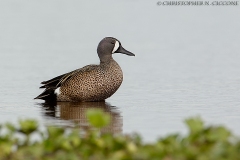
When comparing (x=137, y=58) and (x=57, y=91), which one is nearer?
(x=57, y=91)

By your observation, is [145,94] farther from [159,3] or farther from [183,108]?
[159,3]

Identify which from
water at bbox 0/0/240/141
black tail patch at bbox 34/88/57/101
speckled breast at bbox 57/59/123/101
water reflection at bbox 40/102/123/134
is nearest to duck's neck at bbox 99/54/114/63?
speckled breast at bbox 57/59/123/101

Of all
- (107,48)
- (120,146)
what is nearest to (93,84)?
(107,48)

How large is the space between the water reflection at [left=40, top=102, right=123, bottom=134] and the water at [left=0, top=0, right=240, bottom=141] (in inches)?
0.6

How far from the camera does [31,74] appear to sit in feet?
46.4

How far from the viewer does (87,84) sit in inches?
462

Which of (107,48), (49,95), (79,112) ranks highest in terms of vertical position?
(107,48)

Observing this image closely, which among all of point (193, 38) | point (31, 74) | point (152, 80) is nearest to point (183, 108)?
point (152, 80)

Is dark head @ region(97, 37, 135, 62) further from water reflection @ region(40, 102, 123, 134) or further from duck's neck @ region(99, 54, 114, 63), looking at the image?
water reflection @ region(40, 102, 123, 134)

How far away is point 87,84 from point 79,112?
1.09 meters

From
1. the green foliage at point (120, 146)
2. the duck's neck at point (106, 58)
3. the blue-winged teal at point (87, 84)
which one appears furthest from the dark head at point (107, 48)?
the green foliage at point (120, 146)

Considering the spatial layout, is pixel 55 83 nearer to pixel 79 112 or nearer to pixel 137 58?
pixel 79 112

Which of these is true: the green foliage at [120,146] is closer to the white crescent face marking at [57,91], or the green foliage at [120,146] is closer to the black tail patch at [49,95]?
the black tail patch at [49,95]

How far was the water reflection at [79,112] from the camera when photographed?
933 cm
